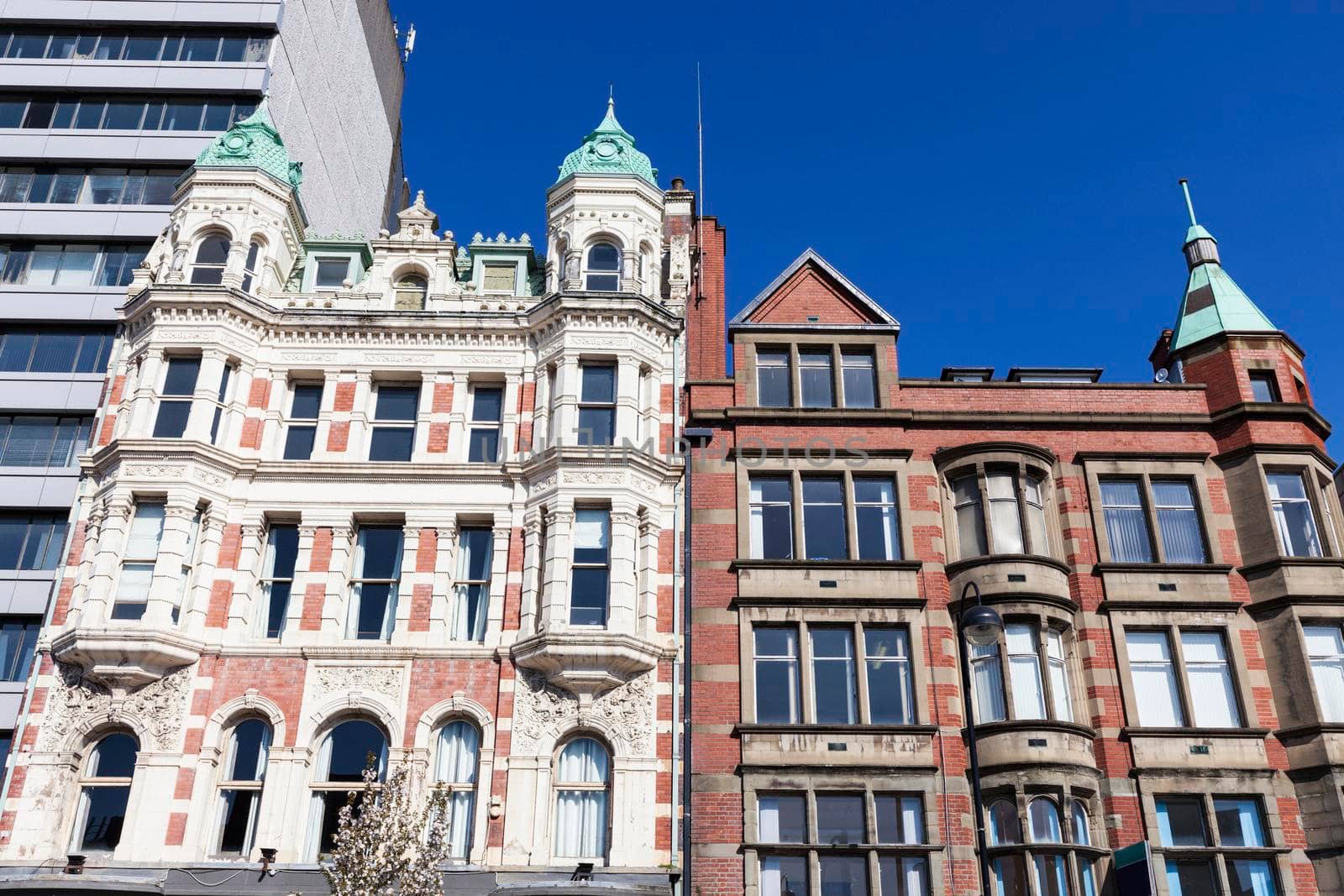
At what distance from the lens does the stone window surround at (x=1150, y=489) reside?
29719 millimetres

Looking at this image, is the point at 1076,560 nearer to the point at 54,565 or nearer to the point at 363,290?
the point at 363,290

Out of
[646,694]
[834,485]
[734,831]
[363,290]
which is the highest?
[363,290]

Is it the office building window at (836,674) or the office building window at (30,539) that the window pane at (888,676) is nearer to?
the office building window at (836,674)

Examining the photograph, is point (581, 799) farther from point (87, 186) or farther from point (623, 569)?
point (87, 186)

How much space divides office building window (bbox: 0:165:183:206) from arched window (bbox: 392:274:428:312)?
19754mm

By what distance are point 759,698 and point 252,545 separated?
12465 mm

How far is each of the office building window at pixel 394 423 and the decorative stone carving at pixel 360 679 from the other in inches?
223

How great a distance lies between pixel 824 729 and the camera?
26984 millimetres

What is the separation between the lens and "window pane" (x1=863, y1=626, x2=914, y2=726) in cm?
2752

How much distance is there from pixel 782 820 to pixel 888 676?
13.4 ft

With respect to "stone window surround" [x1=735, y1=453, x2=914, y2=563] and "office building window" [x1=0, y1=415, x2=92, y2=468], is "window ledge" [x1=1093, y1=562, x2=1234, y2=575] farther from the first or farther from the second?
"office building window" [x1=0, y1=415, x2=92, y2=468]

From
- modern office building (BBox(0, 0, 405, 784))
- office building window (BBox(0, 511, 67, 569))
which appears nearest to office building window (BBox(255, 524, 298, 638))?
office building window (BBox(0, 511, 67, 569))

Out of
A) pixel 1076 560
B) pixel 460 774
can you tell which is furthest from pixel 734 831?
pixel 1076 560

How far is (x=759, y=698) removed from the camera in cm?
2772
